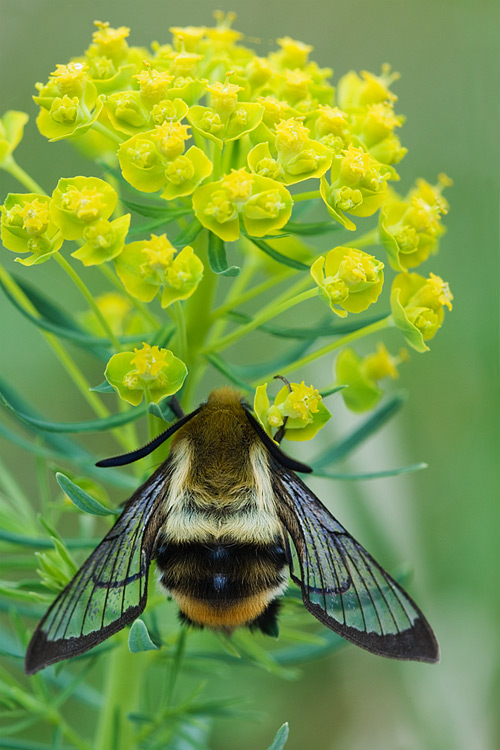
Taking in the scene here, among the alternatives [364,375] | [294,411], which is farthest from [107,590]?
[364,375]

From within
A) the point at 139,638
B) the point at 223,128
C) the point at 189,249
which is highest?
the point at 223,128

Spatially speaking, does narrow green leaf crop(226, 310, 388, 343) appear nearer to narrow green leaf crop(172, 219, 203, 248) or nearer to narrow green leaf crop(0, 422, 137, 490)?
narrow green leaf crop(172, 219, 203, 248)

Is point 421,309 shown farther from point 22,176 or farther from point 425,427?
point 425,427

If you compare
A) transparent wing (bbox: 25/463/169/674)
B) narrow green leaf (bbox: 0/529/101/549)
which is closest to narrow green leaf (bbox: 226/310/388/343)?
transparent wing (bbox: 25/463/169/674)

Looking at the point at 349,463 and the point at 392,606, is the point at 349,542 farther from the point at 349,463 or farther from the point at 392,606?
the point at 349,463

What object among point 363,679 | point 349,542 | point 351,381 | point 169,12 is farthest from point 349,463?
point 169,12
